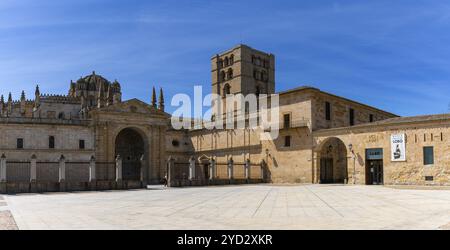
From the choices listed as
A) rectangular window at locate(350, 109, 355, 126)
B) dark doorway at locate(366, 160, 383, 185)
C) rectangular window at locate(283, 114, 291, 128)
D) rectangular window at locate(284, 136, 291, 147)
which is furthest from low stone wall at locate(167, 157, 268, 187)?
dark doorway at locate(366, 160, 383, 185)

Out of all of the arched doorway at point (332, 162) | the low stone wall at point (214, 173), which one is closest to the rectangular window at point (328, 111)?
the arched doorway at point (332, 162)

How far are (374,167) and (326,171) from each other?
22.4 feet

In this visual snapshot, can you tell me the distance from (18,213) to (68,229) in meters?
5.46

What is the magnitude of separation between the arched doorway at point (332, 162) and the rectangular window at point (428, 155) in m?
9.52

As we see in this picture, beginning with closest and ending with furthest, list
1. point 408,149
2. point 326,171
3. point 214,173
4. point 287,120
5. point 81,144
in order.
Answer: point 408,149
point 214,173
point 326,171
point 287,120
point 81,144

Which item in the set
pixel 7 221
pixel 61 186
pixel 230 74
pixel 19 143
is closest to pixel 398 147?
pixel 61 186

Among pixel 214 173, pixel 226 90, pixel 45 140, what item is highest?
pixel 226 90

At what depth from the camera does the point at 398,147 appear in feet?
109

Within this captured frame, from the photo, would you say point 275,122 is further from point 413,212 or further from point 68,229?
point 68,229

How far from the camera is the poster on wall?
32.9 metres

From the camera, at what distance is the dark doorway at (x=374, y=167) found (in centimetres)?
3506

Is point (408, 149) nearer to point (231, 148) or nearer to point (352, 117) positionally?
point (352, 117)

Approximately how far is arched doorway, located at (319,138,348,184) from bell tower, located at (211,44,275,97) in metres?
22.0

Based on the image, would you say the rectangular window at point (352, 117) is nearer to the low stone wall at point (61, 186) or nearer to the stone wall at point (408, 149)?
the stone wall at point (408, 149)
